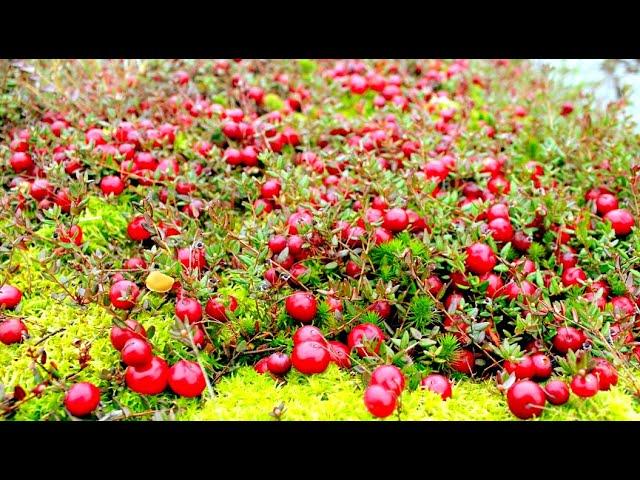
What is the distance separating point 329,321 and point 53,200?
147cm

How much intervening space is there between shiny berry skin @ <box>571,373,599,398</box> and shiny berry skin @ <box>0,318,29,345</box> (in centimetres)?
187

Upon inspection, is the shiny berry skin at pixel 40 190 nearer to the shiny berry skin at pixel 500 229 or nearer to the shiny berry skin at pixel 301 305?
the shiny berry skin at pixel 301 305

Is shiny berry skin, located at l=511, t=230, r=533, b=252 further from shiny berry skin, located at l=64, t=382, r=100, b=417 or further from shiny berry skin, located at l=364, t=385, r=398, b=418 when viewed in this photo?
shiny berry skin, located at l=64, t=382, r=100, b=417

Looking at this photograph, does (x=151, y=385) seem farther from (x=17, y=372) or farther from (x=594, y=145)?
(x=594, y=145)

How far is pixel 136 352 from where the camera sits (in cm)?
191

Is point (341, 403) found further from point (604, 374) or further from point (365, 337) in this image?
point (604, 374)

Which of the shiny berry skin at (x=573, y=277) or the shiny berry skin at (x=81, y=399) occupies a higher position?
the shiny berry skin at (x=573, y=277)

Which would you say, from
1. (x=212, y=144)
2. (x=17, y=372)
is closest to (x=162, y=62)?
(x=212, y=144)

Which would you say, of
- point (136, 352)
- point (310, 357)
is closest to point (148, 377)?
point (136, 352)

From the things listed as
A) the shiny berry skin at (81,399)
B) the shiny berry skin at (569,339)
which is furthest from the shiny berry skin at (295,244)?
the shiny berry skin at (569,339)

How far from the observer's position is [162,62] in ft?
14.3

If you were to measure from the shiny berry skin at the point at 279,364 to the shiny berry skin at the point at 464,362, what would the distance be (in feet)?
1.96

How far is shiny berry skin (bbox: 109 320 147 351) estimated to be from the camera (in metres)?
2.00

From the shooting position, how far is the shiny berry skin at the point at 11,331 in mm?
2180
